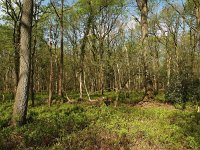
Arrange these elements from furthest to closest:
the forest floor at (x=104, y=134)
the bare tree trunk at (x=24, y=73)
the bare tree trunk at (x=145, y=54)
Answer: the bare tree trunk at (x=145, y=54) → the bare tree trunk at (x=24, y=73) → the forest floor at (x=104, y=134)

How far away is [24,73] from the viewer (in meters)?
11.8

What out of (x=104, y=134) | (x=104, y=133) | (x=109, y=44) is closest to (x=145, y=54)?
(x=104, y=133)

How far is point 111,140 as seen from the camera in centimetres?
979

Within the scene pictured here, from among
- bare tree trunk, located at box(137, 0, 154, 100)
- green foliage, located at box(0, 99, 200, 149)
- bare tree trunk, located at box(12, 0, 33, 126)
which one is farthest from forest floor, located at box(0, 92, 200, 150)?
bare tree trunk, located at box(137, 0, 154, 100)

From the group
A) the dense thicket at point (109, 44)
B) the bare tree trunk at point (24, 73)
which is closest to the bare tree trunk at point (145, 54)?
the dense thicket at point (109, 44)

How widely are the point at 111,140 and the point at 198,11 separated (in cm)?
1980

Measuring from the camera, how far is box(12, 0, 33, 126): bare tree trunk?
456 inches

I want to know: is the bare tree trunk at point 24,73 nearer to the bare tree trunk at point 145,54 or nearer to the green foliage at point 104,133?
the green foliage at point 104,133

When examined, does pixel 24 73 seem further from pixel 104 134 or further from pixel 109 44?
pixel 109 44

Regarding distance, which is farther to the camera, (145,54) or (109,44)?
(109,44)

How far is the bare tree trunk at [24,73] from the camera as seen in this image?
11575 millimetres

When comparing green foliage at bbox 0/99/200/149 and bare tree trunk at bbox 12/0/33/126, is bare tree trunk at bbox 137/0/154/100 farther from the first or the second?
bare tree trunk at bbox 12/0/33/126

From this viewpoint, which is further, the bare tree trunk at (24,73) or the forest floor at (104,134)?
the bare tree trunk at (24,73)

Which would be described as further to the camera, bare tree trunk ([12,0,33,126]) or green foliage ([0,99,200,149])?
bare tree trunk ([12,0,33,126])
